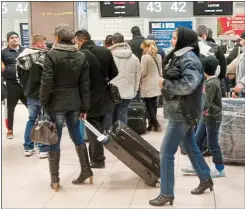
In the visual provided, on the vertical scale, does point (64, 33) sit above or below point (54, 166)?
above

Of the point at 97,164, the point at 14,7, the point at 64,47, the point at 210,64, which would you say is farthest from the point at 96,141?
the point at 14,7

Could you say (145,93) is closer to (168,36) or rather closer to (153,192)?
(153,192)

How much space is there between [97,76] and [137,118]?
2.15 meters

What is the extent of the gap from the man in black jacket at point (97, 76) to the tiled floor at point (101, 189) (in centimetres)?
48

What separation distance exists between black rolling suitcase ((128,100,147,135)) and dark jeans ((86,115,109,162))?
176 centimetres

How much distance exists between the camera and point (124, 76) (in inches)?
229

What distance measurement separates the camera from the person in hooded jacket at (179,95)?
338 cm

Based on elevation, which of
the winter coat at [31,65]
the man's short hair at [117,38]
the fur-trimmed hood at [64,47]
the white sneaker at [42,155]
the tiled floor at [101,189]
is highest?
the man's short hair at [117,38]

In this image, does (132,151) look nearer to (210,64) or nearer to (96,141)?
(96,141)

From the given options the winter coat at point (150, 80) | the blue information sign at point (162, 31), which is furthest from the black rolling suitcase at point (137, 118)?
the blue information sign at point (162, 31)

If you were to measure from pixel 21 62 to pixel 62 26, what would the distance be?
1122 mm

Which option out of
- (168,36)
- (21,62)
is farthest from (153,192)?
(168,36)

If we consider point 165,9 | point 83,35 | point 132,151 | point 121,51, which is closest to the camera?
point 132,151

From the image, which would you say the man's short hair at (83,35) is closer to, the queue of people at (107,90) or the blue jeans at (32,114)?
the queue of people at (107,90)
